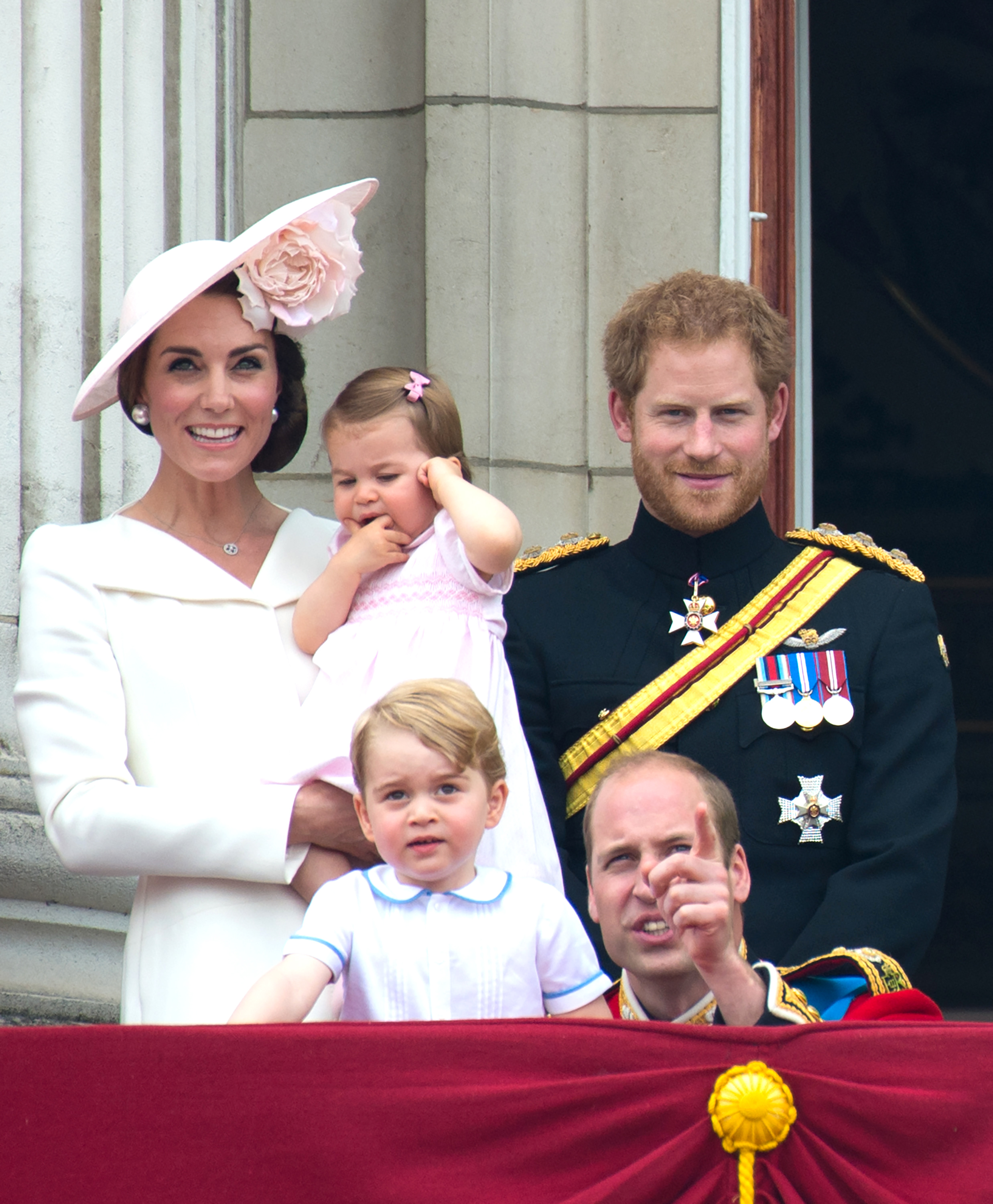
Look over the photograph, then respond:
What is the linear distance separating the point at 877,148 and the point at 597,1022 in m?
4.12

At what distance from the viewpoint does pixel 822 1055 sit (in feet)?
7.14

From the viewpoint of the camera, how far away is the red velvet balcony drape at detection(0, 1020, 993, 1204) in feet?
7.04

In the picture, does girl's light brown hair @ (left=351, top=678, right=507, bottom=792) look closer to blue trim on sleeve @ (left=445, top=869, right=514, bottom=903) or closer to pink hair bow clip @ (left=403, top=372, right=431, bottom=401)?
blue trim on sleeve @ (left=445, top=869, right=514, bottom=903)

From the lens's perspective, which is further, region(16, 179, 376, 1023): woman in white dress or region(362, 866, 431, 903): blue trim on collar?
region(16, 179, 376, 1023): woman in white dress

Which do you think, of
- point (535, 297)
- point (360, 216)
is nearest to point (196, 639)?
point (535, 297)

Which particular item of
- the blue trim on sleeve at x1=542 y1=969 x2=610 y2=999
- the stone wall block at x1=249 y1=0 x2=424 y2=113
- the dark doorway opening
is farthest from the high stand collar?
the dark doorway opening

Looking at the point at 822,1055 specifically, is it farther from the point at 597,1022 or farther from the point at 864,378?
the point at 864,378

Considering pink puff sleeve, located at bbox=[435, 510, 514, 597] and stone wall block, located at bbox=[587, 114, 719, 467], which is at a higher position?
stone wall block, located at bbox=[587, 114, 719, 467]

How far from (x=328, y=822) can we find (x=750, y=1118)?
2.46 ft

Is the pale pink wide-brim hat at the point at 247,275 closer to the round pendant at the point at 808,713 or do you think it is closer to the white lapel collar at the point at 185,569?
the white lapel collar at the point at 185,569

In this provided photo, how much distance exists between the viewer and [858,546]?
318cm

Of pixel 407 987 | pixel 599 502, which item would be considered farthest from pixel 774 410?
pixel 599 502

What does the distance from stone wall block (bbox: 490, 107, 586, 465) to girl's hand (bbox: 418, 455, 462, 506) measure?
1755mm

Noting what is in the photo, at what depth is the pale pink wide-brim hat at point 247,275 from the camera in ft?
9.32
